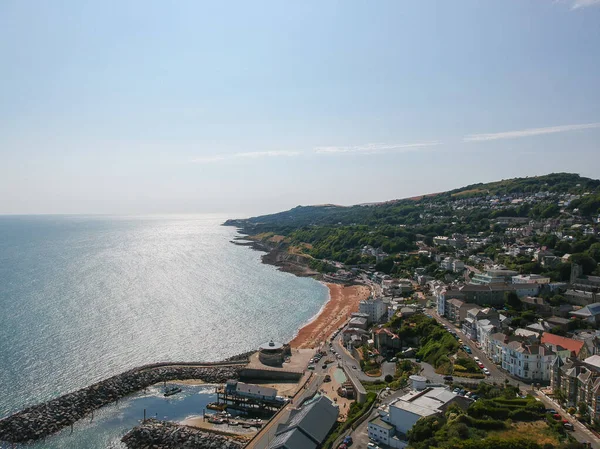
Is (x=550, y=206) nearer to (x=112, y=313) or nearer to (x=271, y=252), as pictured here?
(x=271, y=252)

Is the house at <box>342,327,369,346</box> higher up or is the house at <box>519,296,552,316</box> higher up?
the house at <box>519,296,552,316</box>

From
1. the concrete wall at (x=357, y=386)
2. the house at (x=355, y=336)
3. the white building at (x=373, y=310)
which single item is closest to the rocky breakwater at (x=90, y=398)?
the concrete wall at (x=357, y=386)

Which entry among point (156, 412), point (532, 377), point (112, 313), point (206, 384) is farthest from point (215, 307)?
point (532, 377)

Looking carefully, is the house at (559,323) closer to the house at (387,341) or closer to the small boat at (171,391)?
the house at (387,341)

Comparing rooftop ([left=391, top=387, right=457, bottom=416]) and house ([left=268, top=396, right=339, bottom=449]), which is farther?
house ([left=268, top=396, right=339, bottom=449])

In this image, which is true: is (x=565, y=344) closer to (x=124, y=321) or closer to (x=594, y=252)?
(x=594, y=252)

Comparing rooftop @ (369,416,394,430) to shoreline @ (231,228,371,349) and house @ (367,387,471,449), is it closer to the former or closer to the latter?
house @ (367,387,471,449)

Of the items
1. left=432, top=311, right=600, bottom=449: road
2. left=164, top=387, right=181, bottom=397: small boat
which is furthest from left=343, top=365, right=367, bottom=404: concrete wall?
left=164, top=387, right=181, bottom=397: small boat
